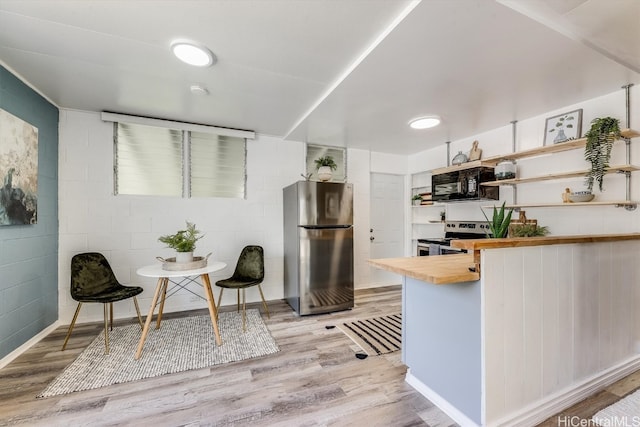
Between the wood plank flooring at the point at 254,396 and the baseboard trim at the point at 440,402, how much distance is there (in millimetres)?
38

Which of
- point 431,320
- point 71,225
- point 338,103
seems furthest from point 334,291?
point 71,225

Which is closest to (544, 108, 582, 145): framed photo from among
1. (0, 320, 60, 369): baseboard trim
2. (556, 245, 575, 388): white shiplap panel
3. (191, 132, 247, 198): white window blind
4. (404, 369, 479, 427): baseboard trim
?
(556, 245, 575, 388): white shiplap panel

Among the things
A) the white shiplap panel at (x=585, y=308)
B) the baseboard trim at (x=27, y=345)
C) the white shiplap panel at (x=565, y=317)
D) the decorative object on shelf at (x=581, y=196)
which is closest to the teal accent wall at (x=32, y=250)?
Result: the baseboard trim at (x=27, y=345)

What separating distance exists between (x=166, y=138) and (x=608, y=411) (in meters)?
4.82

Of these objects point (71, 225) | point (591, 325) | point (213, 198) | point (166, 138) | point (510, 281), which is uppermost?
A: point (166, 138)

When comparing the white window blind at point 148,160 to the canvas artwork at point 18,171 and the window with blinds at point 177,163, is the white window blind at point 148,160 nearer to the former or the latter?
the window with blinds at point 177,163

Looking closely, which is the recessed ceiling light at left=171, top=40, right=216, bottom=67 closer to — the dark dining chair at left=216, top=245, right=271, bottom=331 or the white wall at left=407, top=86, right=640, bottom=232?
the dark dining chair at left=216, top=245, right=271, bottom=331

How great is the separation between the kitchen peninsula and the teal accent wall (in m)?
3.14

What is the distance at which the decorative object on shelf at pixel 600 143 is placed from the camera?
7.08ft

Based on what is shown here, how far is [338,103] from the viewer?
2.67 metres

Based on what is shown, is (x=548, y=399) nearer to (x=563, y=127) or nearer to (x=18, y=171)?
(x=563, y=127)

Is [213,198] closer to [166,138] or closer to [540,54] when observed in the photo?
[166,138]

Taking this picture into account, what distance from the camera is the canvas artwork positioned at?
2.06 meters

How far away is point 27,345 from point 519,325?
4.08 meters
